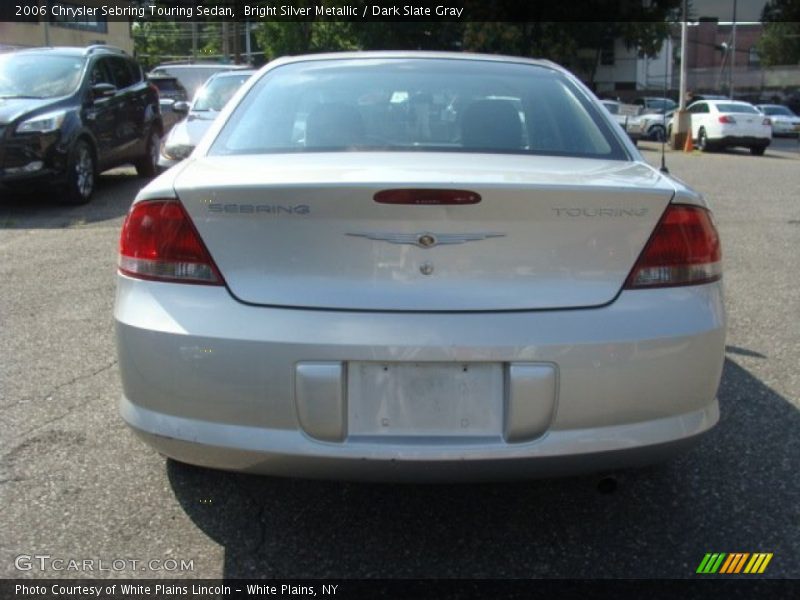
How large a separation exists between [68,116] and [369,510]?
7.66 metres

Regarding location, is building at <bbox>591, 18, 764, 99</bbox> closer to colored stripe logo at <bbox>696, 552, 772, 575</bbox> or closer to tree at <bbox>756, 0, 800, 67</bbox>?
tree at <bbox>756, 0, 800, 67</bbox>

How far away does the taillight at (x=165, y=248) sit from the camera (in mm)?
2449

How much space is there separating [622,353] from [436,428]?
56 centimetres

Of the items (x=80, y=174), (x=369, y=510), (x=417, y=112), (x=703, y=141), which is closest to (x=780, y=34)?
(x=703, y=141)

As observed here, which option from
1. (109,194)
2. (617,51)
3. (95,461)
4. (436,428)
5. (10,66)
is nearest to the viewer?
(436,428)

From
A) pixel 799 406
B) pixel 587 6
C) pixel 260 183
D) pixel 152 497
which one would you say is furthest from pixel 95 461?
pixel 587 6

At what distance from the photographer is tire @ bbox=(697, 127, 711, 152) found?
22.9 metres

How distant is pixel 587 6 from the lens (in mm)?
38812

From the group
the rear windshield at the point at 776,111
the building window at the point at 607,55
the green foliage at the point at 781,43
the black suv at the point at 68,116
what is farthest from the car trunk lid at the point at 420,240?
the green foliage at the point at 781,43

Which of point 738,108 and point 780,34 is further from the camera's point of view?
→ point 780,34

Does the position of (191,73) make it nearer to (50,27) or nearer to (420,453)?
(50,27)

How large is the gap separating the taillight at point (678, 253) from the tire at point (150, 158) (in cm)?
1057

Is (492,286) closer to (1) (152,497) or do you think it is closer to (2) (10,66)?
(1) (152,497)

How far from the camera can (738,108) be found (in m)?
22.9
